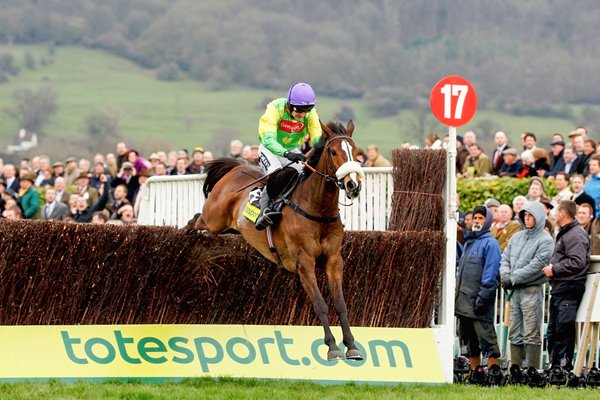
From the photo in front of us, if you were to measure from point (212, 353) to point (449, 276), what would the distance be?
7.61 ft

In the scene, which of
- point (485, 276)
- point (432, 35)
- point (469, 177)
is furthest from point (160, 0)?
point (485, 276)

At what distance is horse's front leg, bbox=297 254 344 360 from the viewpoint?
996 centimetres

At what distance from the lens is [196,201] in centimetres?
1345

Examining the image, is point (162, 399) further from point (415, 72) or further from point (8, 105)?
point (8, 105)

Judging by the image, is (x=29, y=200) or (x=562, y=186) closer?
(x=562, y=186)

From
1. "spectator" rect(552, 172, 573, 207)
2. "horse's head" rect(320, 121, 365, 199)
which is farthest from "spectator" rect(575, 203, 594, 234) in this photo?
"horse's head" rect(320, 121, 365, 199)

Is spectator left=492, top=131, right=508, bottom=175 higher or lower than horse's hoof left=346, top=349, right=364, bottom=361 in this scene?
higher

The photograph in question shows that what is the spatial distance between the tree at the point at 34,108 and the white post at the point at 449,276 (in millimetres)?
55082

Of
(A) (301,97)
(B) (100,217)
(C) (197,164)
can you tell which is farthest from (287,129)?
(C) (197,164)

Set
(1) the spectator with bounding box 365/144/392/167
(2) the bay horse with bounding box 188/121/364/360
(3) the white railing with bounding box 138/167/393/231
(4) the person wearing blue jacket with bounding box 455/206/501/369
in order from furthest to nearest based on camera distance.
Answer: (1) the spectator with bounding box 365/144/392/167 → (3) the white railing with bounding box 138/167/393/231 → (4) the person wearing blue jacket with bounding box 455/206/501/369 → (2) the bay horse with bounding box 188/121/364/360

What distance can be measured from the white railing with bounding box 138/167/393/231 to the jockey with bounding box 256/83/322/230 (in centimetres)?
117

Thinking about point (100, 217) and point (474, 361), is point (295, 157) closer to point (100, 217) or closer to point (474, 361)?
point (474, 361)

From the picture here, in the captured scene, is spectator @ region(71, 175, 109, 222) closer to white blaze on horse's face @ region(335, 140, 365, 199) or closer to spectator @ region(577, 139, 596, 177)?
spectator @ region(577, 139, 596, 177)

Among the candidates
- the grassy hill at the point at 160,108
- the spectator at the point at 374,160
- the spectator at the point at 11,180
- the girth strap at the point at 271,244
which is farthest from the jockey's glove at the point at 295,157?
the grassy hill at the point at 160,108
